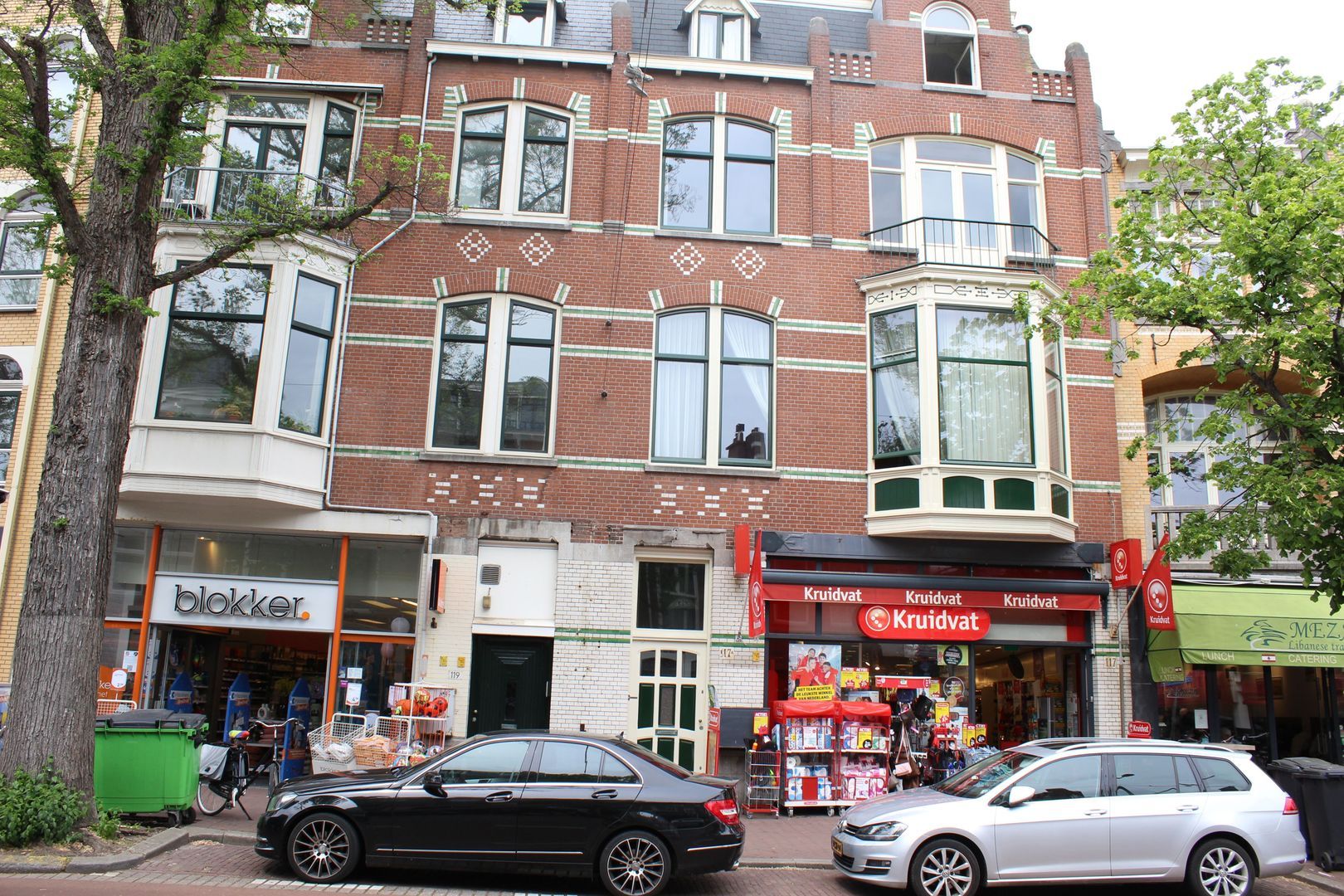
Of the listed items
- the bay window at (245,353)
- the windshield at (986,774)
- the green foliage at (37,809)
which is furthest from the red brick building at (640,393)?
the green foliage at (37,809)

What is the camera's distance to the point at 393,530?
14586 mm

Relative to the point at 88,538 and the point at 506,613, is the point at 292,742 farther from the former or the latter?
the point at 88,538

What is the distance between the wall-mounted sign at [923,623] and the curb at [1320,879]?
4960 mm

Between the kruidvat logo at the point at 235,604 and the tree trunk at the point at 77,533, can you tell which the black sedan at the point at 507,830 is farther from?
the kruidvat logo at the point at 235,604

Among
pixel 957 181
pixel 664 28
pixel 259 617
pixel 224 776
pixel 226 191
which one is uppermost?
pixel 664 28

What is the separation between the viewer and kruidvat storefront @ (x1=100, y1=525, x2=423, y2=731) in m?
14.2

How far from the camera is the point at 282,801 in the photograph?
9.14 meters

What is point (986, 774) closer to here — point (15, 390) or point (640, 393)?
point (640, 393)

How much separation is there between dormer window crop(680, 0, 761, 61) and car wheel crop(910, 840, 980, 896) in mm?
13092

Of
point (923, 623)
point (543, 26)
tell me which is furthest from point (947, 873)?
point (543, 26)

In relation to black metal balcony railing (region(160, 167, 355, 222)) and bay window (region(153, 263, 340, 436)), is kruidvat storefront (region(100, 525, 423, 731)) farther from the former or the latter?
black metal balcony railing (region(160, 167, 355, 222))

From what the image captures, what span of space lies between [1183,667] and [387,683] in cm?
1165

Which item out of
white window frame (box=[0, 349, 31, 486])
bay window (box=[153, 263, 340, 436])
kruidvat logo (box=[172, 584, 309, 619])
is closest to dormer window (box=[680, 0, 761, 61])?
bay window (box=[153, 263, 340, 436])

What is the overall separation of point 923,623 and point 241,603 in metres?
9.85
